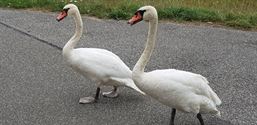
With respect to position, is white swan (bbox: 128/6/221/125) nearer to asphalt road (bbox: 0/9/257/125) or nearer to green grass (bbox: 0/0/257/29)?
asphalt road (bbox: 0/9/257/125)

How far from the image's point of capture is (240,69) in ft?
23.4

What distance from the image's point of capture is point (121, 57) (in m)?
7.65

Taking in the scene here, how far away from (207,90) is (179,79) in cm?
32

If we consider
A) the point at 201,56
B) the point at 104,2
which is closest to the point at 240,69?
the point at 201,56

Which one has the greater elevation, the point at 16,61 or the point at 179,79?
the point at 179,79

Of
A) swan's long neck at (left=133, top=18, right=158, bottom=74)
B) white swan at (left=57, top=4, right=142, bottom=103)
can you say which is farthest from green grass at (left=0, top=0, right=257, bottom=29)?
swan's long neck at (left=133, top=18, right=158, bottom=74)

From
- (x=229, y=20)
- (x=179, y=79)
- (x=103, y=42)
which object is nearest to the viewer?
(x=179, y=79)

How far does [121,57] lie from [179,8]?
9.96ft

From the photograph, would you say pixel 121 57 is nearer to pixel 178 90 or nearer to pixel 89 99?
pixel 89 99

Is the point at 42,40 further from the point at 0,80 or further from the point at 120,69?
the point at 120,69

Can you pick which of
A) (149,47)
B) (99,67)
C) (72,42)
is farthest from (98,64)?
(149,47)

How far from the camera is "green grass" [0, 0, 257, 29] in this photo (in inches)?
389

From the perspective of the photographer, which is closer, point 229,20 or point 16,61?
point 16,61

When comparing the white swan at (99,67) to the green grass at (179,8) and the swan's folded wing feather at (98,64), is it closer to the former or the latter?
Result: the swan's folded wing feather at (98,64)
